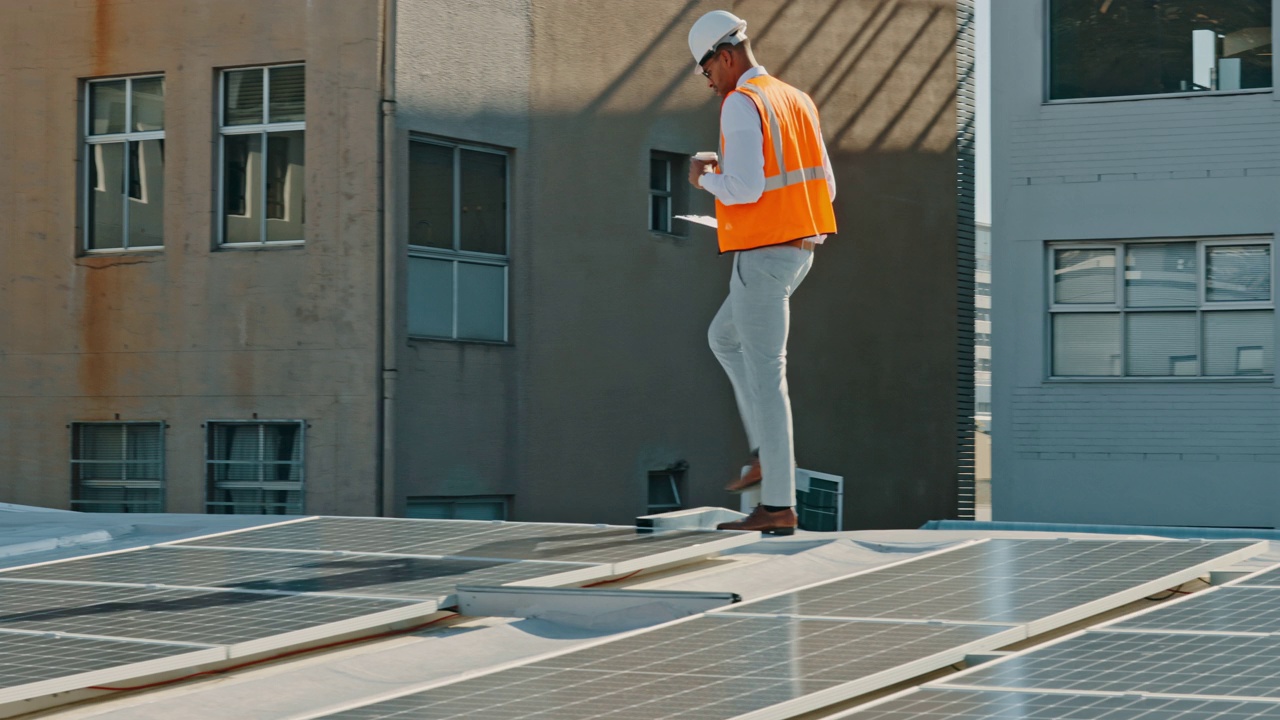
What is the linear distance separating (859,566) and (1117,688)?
104 inches

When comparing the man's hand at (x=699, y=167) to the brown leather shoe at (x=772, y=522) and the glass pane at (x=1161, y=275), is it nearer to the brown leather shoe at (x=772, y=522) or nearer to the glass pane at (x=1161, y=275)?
the brown leather shoe at (x=772, y=522)

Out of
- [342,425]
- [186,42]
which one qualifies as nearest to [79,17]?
[186,42]

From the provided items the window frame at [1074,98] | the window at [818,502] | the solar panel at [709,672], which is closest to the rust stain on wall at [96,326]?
the window at [818,502]

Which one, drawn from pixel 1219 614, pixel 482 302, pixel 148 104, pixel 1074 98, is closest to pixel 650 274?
pixel 482 302

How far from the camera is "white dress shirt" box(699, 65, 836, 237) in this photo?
656cm

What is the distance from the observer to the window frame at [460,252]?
16.9 metres

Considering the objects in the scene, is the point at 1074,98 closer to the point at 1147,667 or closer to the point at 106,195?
the point at 106,195

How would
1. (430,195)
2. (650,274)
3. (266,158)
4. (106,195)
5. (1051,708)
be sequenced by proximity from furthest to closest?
(650,274), (106,195), (430,195), (266,158), (1051,708)

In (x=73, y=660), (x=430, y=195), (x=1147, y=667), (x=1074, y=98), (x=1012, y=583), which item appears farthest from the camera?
(x=1074, y=98)

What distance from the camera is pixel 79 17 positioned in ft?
57.1

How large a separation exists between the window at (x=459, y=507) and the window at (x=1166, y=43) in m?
7.82

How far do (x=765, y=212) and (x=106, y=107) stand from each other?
41.0ft

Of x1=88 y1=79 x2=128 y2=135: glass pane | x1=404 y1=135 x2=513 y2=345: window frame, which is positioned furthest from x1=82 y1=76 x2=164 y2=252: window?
x1=404 y1=135 x2=513 y2=345: window frame

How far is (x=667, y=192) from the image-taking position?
19.8m
